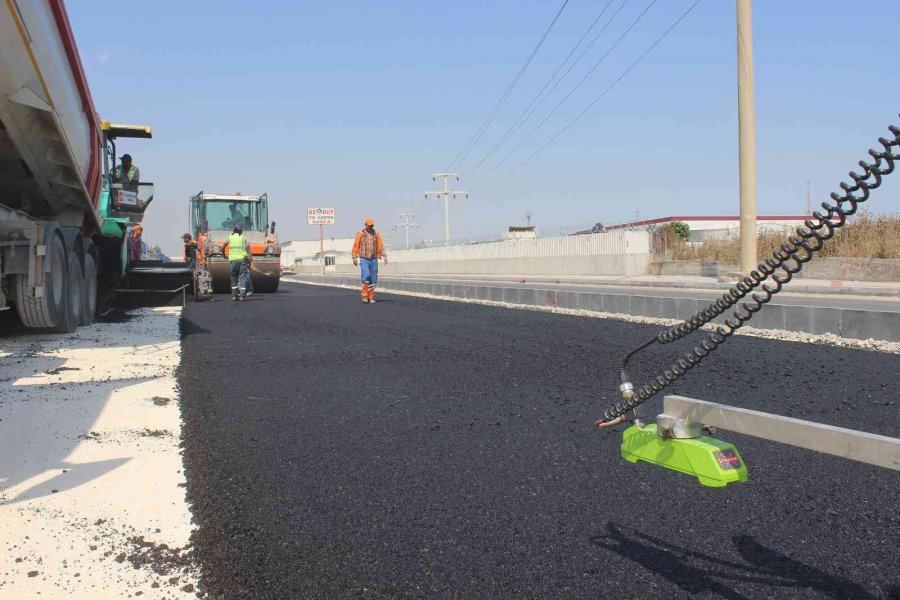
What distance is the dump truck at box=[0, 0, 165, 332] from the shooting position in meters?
6.41

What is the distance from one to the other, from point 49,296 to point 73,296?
44.9 inches

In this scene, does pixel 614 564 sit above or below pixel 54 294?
below

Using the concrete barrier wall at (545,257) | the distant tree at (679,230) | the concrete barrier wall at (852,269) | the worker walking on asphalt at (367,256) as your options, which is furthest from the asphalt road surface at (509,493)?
the distant tree at (679,230)

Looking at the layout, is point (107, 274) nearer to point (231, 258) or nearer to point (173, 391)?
point (231, 258)

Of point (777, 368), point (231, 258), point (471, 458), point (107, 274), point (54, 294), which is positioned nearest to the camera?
point (471, 458)

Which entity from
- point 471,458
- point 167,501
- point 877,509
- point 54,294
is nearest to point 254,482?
point 167,501

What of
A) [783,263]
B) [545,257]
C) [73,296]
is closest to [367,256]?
[73,296]

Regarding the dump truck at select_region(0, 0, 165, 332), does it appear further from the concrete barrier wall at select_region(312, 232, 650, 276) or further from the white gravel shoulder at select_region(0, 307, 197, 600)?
the concrete barrier wall at select_region(312, 232, 650, 276)

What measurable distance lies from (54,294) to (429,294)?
12085 millimetres

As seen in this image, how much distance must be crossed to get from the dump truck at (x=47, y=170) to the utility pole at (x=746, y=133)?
1277 cm

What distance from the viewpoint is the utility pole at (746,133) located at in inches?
656

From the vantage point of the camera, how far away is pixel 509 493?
130 inches

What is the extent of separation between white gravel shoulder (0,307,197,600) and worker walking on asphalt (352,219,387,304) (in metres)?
8.43

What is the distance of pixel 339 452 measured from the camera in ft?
12.8
